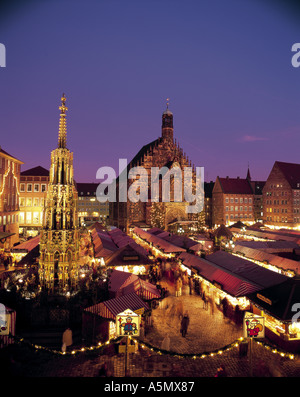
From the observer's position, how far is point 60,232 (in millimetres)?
11992

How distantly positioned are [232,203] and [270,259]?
1880 inches

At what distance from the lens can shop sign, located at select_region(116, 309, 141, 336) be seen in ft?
25.4

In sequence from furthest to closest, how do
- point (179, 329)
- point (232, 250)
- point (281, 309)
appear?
point (232, 250) → point (179, 329) → point (281, 309)

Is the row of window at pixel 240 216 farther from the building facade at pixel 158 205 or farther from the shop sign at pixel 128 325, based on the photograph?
the shop sign at pixel 128 325

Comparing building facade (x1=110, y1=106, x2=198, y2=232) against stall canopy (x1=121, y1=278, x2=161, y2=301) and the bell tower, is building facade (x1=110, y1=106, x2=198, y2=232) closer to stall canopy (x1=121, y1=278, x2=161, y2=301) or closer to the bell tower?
the bell tower

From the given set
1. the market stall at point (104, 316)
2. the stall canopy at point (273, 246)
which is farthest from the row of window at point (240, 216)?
the market stall at point (104, 316)

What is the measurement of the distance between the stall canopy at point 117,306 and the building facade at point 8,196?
80.3ft

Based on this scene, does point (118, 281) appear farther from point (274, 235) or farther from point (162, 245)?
point (274, 235)

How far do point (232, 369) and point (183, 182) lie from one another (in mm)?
43082

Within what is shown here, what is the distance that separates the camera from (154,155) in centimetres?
5212
